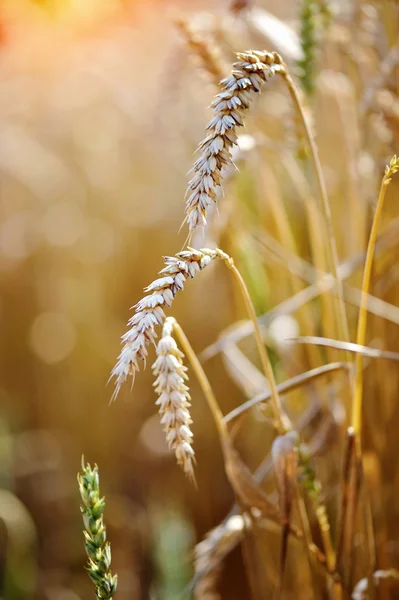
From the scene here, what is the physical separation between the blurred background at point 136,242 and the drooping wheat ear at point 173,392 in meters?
Answer: 0.31

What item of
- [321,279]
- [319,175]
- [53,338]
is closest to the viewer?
[319,175]

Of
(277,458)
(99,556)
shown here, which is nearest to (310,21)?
(277,458)

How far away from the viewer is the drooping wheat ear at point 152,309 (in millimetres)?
422

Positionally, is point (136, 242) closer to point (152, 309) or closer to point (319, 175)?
point (319, 175)

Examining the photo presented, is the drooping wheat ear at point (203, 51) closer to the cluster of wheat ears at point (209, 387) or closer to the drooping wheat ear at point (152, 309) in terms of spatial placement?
the cluster of wheat ears at point (209, 387)

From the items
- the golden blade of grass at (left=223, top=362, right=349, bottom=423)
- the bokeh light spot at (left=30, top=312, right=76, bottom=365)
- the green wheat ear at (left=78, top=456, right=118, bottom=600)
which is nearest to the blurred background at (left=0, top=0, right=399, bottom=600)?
the bokeh light spot at (left=30, top=312, right=76, bottom=365)

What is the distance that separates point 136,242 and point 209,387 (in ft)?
4.65

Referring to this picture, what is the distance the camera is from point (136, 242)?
79.0 inches

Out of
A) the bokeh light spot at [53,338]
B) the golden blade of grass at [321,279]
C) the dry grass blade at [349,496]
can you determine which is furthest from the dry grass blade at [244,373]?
the bokeh light spot at [53,338]

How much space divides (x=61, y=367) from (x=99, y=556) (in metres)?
1.39

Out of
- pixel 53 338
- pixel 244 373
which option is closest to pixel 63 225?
pixel 53 338

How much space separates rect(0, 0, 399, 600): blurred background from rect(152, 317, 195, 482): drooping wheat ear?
1.02 feet

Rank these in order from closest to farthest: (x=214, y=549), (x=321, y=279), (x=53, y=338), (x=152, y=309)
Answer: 1. (x=152, y=309)
2. (x=214, y=549)
3. (x=321, y=279)
4. (x=53, y=338)

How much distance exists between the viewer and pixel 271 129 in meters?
1.57
